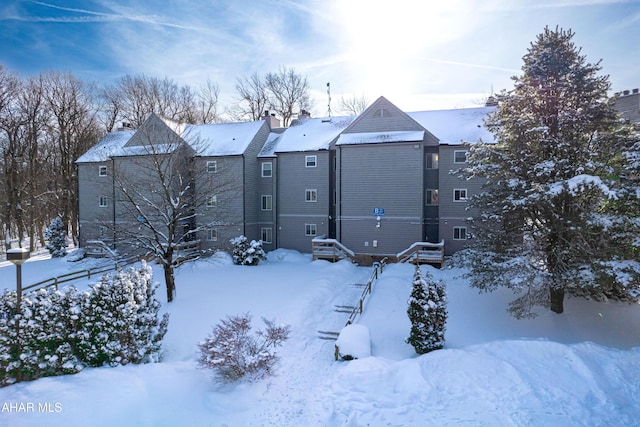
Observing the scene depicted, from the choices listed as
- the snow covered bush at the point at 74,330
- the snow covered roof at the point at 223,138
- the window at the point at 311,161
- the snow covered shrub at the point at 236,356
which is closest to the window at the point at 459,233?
the window at the point at 311,161

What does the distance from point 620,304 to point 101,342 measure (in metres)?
19.6

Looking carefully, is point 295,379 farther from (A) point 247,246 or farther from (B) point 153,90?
(B) point 153,90

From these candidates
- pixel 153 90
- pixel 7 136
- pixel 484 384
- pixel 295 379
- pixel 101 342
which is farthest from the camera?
pixel 153 90

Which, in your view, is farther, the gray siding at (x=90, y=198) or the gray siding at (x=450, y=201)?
the gray siding at (x=90, y=198)

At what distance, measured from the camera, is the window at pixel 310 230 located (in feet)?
92.4

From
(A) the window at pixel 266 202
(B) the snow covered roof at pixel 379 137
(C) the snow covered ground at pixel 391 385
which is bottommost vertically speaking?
(C) the snow covered ground at pixel 391 385

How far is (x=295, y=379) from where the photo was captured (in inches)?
403

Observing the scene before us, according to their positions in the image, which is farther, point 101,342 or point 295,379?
point 295,379

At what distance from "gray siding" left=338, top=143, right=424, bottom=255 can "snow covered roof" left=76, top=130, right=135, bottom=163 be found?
20118 mm

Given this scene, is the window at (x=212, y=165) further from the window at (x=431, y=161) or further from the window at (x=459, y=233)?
the window at (x=459, y=233)

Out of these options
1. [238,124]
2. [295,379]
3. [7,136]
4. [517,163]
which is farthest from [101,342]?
[7,136]

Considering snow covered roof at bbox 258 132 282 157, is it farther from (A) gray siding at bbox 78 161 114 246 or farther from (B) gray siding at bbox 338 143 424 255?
(A) gray siding at bbox 78 161 114 246

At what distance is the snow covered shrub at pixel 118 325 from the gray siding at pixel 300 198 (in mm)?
17838

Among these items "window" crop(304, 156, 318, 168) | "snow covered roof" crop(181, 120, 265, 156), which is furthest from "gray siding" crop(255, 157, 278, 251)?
"window" crop(304, 156, 318, 168)
